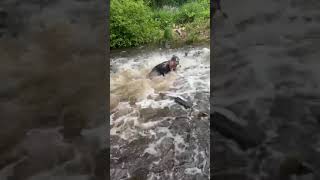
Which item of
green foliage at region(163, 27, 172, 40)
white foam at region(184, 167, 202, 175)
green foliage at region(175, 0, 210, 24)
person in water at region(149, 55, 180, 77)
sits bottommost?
white foam at region(184, 167, 202, 175)

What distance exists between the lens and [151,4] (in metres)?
7.76

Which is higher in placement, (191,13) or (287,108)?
(191,13)

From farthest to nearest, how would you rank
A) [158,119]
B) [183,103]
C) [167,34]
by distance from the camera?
[167,34], [183,103], [158,119]

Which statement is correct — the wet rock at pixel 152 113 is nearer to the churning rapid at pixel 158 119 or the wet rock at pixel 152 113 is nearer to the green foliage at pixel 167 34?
the churning rapid at pixel 158 119

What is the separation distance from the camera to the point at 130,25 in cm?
668

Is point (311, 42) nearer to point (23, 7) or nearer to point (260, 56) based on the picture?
point (260, 56)

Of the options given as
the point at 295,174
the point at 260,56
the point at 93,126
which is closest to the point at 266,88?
the point at 260,56

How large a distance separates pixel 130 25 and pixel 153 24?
0.51 metres

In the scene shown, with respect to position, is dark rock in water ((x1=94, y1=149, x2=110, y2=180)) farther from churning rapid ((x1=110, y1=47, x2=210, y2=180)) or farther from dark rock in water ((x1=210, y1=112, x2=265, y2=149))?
churning rapid ((x1=110, y1=47, x2=210, y2=180))

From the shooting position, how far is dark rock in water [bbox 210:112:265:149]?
71.7 inches

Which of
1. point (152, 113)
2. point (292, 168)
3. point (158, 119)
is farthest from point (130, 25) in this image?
point (292, 168)

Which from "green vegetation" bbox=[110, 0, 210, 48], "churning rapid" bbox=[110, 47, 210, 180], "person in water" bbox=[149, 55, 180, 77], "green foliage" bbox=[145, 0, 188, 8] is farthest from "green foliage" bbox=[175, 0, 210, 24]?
"person in water" bbox=[149, 55, 180, 77]

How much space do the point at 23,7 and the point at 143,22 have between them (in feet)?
17.5

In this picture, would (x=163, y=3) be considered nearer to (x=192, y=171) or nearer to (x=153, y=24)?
(x=153, y=24)
